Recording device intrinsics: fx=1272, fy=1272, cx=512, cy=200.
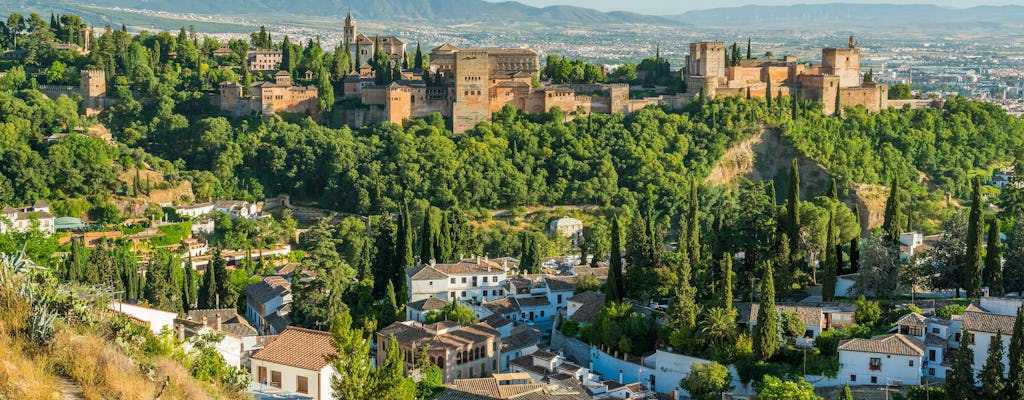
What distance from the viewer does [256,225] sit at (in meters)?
48.8

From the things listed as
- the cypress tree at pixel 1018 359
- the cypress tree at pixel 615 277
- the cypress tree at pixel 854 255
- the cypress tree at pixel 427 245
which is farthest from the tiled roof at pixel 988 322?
the cypress tree at pixel 427 245

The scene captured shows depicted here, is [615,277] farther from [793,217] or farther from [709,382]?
[709,382]

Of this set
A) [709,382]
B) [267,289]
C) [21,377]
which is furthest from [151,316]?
[267,289]

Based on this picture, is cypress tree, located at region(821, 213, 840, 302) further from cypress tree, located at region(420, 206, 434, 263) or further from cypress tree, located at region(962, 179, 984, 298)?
cypress tree, located at region(420, 206, 434, 263)

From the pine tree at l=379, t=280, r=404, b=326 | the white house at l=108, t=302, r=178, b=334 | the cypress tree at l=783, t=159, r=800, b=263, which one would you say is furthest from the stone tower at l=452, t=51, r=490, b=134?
the white house at l=108, t=302, r=178, b=334

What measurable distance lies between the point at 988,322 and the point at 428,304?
1406cm

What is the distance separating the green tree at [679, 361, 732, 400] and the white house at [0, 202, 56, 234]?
86.8 feet

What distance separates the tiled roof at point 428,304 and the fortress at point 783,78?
27697mm

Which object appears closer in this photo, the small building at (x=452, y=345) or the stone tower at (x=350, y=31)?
the small building at (x=452, y=345)

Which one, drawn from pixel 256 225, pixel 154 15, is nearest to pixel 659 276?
pixel 256 225

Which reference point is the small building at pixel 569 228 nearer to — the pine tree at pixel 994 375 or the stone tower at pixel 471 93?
the stone tower at pixel 471 93

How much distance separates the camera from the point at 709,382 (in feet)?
81.6

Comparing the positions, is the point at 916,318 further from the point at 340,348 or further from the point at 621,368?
the point at 340,348

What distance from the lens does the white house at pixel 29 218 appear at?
144 ft
